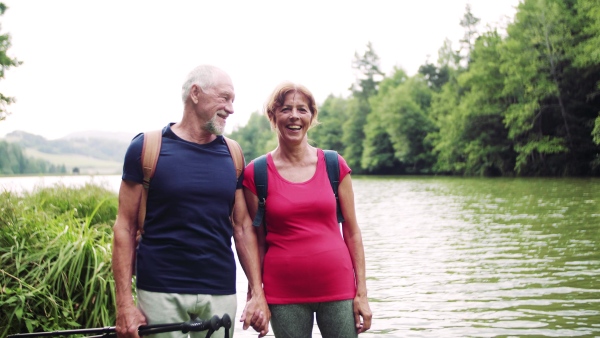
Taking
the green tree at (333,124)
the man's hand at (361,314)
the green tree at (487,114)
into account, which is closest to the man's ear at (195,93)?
the man's hand at (361,314)

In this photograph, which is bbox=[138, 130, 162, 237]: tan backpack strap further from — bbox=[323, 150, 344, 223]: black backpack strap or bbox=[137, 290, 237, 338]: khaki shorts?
bbox=[323, 150, 344, 223]: black backpack strap

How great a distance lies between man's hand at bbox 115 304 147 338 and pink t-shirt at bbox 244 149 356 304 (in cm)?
63

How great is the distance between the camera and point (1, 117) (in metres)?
30.5

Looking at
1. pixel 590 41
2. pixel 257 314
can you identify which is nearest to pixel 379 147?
pixel 590 41

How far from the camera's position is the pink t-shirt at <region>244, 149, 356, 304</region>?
2895 millimetres

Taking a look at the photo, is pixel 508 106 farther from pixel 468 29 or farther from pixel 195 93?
pixel 195 93

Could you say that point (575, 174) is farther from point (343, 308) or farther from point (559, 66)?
point (343, 308)

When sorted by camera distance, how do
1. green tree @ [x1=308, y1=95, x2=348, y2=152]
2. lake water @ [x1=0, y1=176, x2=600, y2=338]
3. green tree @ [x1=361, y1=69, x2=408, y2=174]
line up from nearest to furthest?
lake water @ [x1=0, y1=176, x2=600, y2=338] → green tree @ [x1=361, y1=69, x2=408, y2=174] → green tree @ [x1=308, y1=95, x2=348, y2=152]

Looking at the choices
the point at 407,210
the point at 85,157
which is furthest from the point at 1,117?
the point at 85,157

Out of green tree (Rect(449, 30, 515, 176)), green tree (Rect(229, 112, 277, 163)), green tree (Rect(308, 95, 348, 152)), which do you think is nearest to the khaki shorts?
green tree (Rect(449, 30, 515, 176))

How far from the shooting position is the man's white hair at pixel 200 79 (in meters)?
2.77

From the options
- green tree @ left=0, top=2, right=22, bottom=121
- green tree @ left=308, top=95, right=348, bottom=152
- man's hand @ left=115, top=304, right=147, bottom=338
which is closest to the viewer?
man's hand @ left=115, top=304, right=147, bottom=338

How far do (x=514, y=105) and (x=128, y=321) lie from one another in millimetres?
46258

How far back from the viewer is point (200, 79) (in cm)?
278
